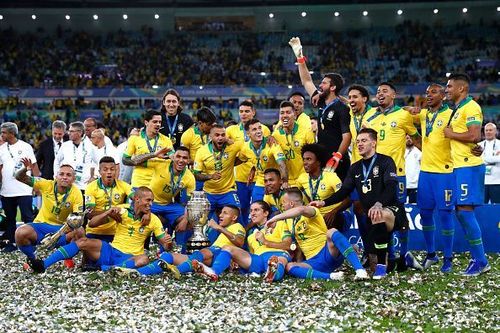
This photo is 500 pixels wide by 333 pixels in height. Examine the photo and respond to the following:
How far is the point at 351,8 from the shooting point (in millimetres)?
56344

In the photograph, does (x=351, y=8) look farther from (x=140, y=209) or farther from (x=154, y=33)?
(x=140, y=209)

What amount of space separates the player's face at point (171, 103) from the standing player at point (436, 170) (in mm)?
3778

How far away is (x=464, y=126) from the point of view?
366 inches

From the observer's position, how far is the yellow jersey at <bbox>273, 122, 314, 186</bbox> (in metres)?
10.9

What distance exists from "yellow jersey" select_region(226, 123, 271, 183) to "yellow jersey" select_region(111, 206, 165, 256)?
240cm

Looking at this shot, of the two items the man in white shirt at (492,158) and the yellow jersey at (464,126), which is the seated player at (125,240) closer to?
the yellow jersey at (464,126)

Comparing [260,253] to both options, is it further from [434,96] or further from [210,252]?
[434,96]

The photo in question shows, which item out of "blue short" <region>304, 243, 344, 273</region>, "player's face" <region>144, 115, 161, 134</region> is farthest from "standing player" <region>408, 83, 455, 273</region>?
"player's face" <region>144, 115, 161, 134</region>

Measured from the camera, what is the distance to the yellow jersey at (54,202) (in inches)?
416

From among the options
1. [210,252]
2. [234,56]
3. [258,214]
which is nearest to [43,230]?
[210,252]

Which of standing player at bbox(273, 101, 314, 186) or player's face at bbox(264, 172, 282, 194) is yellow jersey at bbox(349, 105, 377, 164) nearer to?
standing player at bbox(273, 101, 314, 186)

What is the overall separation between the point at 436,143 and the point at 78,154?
22.0 ft

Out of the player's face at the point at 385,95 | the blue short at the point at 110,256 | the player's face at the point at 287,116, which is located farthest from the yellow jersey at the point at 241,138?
the blue short at the point at 110,256

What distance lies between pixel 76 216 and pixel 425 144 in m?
4.74
